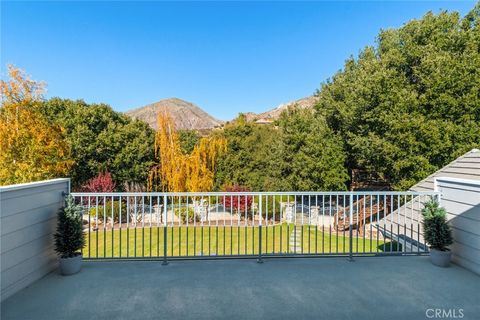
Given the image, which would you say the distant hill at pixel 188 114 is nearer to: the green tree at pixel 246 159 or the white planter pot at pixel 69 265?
the green tree at pixel 246 159

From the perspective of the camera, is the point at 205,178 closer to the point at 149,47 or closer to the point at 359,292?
the point at 149,47

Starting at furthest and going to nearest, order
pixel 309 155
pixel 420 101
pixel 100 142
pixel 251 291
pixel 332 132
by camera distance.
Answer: pixel 100 142, pixel 332 132, pixel 309 155, pixel 420 101, pixel 251 291

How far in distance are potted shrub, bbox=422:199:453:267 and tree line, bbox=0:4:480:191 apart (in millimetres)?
6585

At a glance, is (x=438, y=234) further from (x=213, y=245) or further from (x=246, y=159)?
(x=246, y=159)

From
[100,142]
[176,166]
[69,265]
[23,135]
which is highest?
[100,142]

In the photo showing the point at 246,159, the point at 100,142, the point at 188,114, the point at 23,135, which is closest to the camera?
the point at 23,135

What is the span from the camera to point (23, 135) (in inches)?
305

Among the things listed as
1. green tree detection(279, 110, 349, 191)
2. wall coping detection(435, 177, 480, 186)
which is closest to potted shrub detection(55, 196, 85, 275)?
wall coping detection(435, 177, 480, 186)

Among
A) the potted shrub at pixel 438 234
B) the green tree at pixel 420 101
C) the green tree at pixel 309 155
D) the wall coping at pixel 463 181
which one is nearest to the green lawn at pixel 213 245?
the potted shrub at pixel 438 234

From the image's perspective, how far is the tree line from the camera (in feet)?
27.9

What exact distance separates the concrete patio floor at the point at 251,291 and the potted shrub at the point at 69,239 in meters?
0.13

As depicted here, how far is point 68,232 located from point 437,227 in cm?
448

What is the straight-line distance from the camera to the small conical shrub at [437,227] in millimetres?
3420

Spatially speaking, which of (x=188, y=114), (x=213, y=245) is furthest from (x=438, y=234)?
(x=188, y=114)
